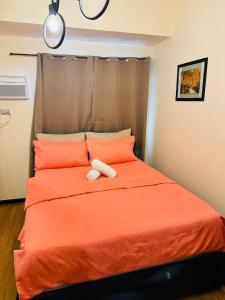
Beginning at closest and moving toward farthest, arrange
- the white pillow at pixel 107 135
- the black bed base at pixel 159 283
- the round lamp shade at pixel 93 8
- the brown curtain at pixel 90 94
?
the round lamp shade at pixel 93 8 → the black bed base at pixel 159 283 → the brown curtain at pixel 90 94 → the white pillow at pixel 107 135

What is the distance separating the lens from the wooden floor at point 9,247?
174cm

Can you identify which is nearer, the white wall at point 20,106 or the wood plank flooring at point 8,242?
the wood plank flooring at point 8,242

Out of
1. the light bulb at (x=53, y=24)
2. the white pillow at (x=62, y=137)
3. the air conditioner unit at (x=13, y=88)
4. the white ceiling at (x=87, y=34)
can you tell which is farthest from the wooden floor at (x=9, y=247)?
the white ceiling at (x=87, y=34)

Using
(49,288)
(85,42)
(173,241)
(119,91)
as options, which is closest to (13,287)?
(49,288)

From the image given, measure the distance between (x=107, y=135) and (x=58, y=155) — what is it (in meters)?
0.76

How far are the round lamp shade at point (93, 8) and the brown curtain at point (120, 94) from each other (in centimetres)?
169

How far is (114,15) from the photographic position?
2.66m

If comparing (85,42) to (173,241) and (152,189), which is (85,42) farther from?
(173,241)

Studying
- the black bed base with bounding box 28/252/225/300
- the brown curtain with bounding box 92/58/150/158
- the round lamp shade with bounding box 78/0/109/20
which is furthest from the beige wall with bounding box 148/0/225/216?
the round lamp shade with bounding box 78/0/109/20

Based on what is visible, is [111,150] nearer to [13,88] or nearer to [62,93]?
A: [62,93]

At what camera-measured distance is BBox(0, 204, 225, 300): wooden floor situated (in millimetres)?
1737

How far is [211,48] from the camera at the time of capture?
2.20 m

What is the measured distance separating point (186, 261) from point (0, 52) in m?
2.99

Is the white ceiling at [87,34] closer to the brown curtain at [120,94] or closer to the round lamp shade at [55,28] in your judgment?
the brown curtain at [120,94]
